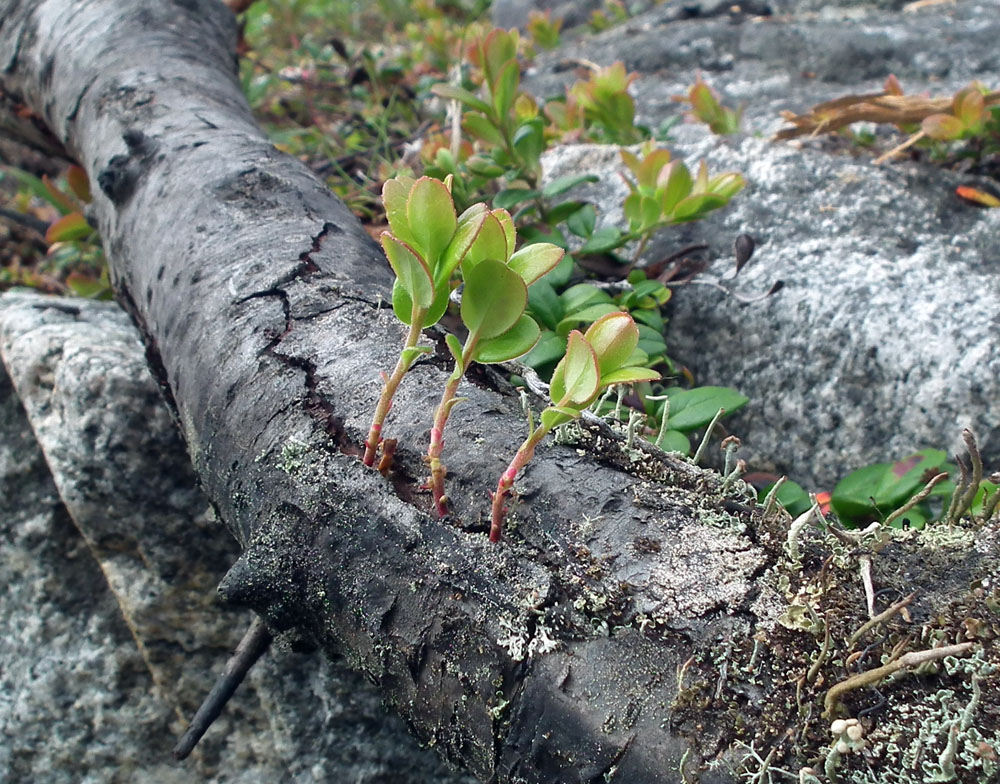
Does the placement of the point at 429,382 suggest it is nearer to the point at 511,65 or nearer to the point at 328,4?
the point at 511,65

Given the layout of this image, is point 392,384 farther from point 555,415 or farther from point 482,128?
point 482,128

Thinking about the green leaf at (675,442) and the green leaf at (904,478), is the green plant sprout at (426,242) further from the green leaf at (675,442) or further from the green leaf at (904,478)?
the green leaf at (904,478)

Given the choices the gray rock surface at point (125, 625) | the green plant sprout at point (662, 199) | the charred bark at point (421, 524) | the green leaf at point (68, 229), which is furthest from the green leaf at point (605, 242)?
the green leaf at point (68, 229)

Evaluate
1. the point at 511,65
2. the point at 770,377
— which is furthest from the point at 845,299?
the point at 511,65

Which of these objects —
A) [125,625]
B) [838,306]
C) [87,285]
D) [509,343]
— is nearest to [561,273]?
[838,306]

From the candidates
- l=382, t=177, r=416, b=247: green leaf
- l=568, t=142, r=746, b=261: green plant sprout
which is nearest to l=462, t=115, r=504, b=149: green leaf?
l=568, t=142, r=746, b=261: green plant sprout
